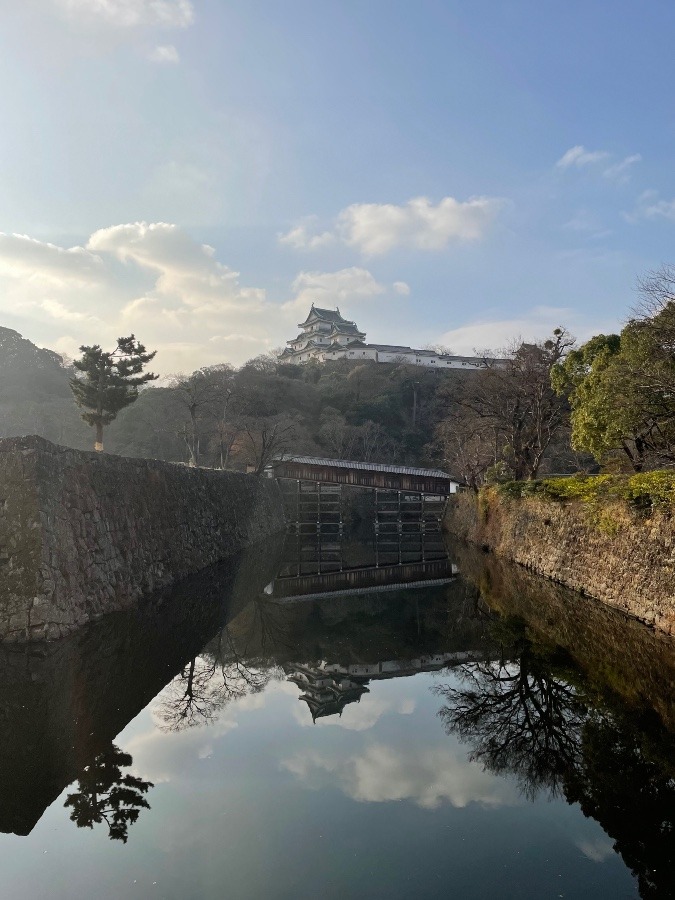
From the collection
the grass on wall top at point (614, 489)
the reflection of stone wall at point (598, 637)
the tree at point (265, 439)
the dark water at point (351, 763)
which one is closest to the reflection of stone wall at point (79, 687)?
the dark water at point (351, 763)

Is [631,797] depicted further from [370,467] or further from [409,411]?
[409,411]

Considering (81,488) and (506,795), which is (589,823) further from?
(81,488)

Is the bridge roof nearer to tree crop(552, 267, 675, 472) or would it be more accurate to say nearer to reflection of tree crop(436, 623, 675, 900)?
tree crop(552, 267, 675, 472)

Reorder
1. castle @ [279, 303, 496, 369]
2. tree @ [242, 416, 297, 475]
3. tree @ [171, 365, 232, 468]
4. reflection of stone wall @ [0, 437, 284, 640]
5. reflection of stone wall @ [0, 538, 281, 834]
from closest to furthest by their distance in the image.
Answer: reflection of stone wall @ [0, 538, 281, 834], reflection of stone wall @ [0, 437, 284, 640], tree @ [242, 416, 297, 475], tree @ [171, 365, 232, 468], castle @ [279, 303, 496, 369]

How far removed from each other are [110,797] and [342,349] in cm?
6934

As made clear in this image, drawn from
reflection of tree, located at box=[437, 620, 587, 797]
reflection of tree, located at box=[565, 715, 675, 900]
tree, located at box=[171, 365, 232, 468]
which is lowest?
reflection of tree, located at box=[437, 620, 587, 797]

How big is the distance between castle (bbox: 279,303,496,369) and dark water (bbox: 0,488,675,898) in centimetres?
6146

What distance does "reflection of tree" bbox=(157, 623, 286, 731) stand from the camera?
6.84 meters

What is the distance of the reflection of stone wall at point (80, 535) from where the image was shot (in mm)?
9180

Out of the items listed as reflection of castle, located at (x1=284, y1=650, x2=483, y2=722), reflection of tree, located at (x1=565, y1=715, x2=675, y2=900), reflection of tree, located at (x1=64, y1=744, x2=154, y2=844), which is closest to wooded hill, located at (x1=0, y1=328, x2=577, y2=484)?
reflection of castle, located at (x1=284, y1=650, x2=483, y2=722)

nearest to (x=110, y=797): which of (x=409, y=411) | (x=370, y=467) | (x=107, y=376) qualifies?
(x=107, y=376)

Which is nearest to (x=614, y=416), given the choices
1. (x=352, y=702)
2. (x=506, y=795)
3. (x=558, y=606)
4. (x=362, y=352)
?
(x=558, y=606)

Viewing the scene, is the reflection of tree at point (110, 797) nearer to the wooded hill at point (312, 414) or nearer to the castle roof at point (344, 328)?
the wooded hill at point (312, 414)

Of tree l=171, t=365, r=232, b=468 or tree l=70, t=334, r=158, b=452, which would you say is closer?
tree l=70, t=334, r=158, b=452
